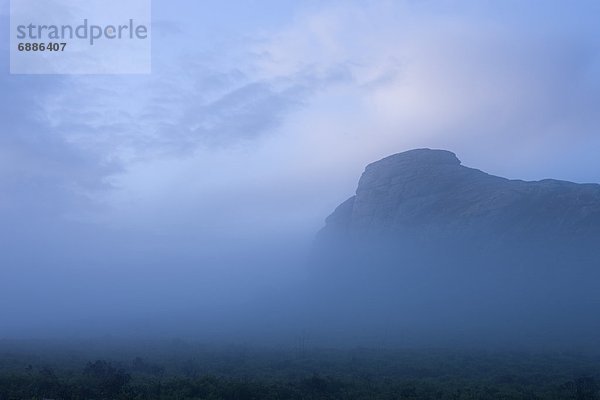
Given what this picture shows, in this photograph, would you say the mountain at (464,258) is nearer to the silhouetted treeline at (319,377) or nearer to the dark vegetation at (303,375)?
the dark vegetation at (303,375)

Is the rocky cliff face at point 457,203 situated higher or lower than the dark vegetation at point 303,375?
higher

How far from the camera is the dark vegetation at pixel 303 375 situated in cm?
2602

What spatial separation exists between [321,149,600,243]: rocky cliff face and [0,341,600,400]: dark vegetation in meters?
50.4

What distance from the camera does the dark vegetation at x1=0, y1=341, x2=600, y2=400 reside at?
26016 millimetres

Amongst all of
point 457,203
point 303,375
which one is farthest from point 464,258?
point 303,375

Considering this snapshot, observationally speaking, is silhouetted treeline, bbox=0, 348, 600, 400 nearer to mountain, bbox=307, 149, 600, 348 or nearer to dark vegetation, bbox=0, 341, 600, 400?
dark vegetation, bbox=0, 341, 600, 400

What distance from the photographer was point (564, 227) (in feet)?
307

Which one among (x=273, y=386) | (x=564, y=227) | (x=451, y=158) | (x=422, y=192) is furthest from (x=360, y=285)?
(x=273, y=386)

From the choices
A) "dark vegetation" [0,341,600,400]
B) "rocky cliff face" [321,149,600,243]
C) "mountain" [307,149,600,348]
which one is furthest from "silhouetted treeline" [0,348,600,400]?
"rocky cliff face" [321,149,600,243]

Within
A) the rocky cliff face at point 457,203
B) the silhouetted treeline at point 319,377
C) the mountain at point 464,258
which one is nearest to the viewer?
the silhouetted treeline at point 319,377

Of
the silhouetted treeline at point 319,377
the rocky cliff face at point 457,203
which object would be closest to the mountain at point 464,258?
the rocky cliff face at point 457,203

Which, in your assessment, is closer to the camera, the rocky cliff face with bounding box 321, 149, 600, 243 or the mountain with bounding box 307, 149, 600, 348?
the mountain with bounding box 307, 149, 600, 348

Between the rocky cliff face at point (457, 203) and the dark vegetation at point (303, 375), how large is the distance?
165 feet

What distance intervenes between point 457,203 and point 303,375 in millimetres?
76528
